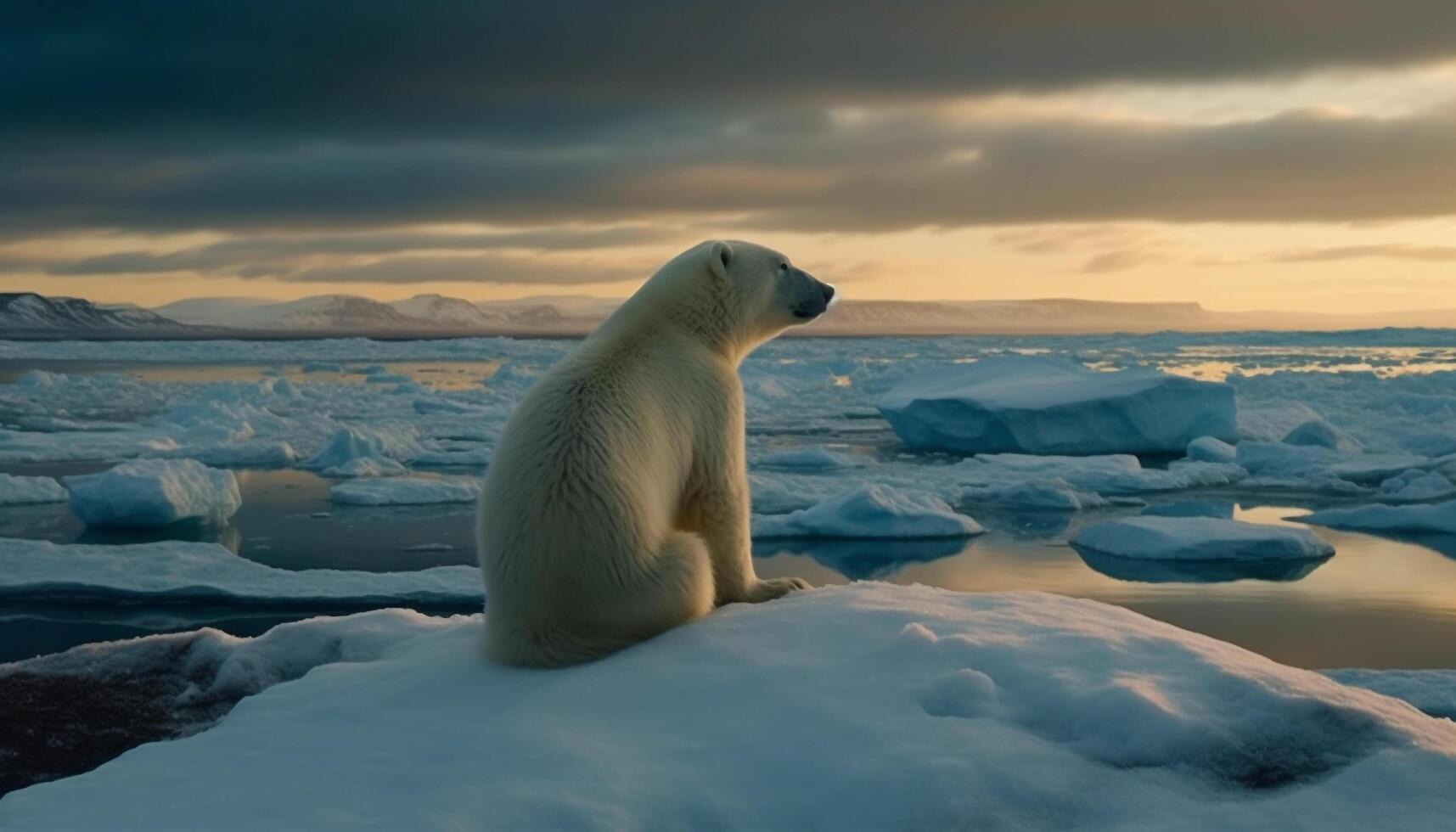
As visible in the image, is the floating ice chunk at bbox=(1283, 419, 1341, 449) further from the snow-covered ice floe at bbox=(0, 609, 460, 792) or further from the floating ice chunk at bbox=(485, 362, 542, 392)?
the floating ice chunk at bbox=(485, 362, 542, 392)

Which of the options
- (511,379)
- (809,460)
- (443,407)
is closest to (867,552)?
(809,460)

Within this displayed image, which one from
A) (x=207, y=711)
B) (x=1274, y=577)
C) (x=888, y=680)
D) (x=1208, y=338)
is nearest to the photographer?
(x=888, y=680)

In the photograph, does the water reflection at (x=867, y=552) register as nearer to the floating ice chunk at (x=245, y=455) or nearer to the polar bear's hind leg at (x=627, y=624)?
the polar bear's hind leg at (x=627, y=624)

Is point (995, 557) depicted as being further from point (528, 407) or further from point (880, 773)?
point (880, 773)

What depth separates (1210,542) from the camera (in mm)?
9641

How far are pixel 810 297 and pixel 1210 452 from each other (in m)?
13.5

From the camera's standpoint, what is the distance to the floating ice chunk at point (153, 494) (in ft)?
35.3

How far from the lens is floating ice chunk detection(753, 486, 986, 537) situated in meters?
10.7

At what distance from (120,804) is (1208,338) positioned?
71456 mm

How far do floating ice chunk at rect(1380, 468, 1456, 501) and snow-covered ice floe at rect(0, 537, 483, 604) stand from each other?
33.2 feet

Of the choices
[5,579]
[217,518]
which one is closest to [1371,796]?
[5,579]

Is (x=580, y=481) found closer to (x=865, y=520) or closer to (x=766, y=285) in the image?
(x=766, y=285)

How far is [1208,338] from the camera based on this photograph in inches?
2662

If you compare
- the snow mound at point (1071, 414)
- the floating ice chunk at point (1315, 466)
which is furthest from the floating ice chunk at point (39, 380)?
the floating ice chunk at point (1315, 466)
